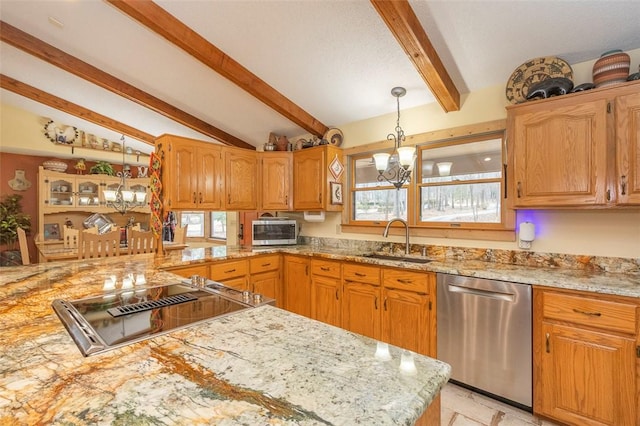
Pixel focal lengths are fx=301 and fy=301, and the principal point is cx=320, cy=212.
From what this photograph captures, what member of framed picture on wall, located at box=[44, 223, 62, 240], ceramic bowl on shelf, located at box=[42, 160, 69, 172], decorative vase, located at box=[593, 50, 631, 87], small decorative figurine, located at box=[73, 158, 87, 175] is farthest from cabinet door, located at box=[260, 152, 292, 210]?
framed picture on wall, located at box=[44, 223, 62, 240]

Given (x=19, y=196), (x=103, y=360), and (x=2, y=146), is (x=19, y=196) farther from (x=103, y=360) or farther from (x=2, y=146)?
(x=103, y=360)

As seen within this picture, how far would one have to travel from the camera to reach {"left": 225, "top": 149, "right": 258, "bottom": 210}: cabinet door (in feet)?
11.8

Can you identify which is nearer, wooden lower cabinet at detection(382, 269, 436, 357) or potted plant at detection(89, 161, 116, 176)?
wooden lower cabinet at detection(382, 269, 436, 357)

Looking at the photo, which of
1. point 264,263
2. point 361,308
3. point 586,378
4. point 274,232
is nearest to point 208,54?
point 274,232

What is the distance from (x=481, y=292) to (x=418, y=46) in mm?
1815

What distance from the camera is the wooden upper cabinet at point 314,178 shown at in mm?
3480

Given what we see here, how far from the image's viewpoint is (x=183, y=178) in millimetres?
3227

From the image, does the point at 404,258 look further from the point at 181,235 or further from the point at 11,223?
the point at 11,223

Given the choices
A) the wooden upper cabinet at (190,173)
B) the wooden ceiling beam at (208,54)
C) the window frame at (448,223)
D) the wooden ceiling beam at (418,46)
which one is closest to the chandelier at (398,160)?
the window frame at (448,223)

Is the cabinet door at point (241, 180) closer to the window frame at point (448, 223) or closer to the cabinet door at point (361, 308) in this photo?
the window frame at point (448, 223)

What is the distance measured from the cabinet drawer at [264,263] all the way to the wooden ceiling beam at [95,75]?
2.12 m

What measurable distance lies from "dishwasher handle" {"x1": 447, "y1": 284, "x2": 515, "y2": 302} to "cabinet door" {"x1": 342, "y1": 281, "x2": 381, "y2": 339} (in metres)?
0.66

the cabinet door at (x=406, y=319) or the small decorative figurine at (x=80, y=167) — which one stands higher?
the small decorative figurine at (x=80, y=167)

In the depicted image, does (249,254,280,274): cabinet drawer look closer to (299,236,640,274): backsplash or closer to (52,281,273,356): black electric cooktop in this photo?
(299,236,640,274): backsplash
